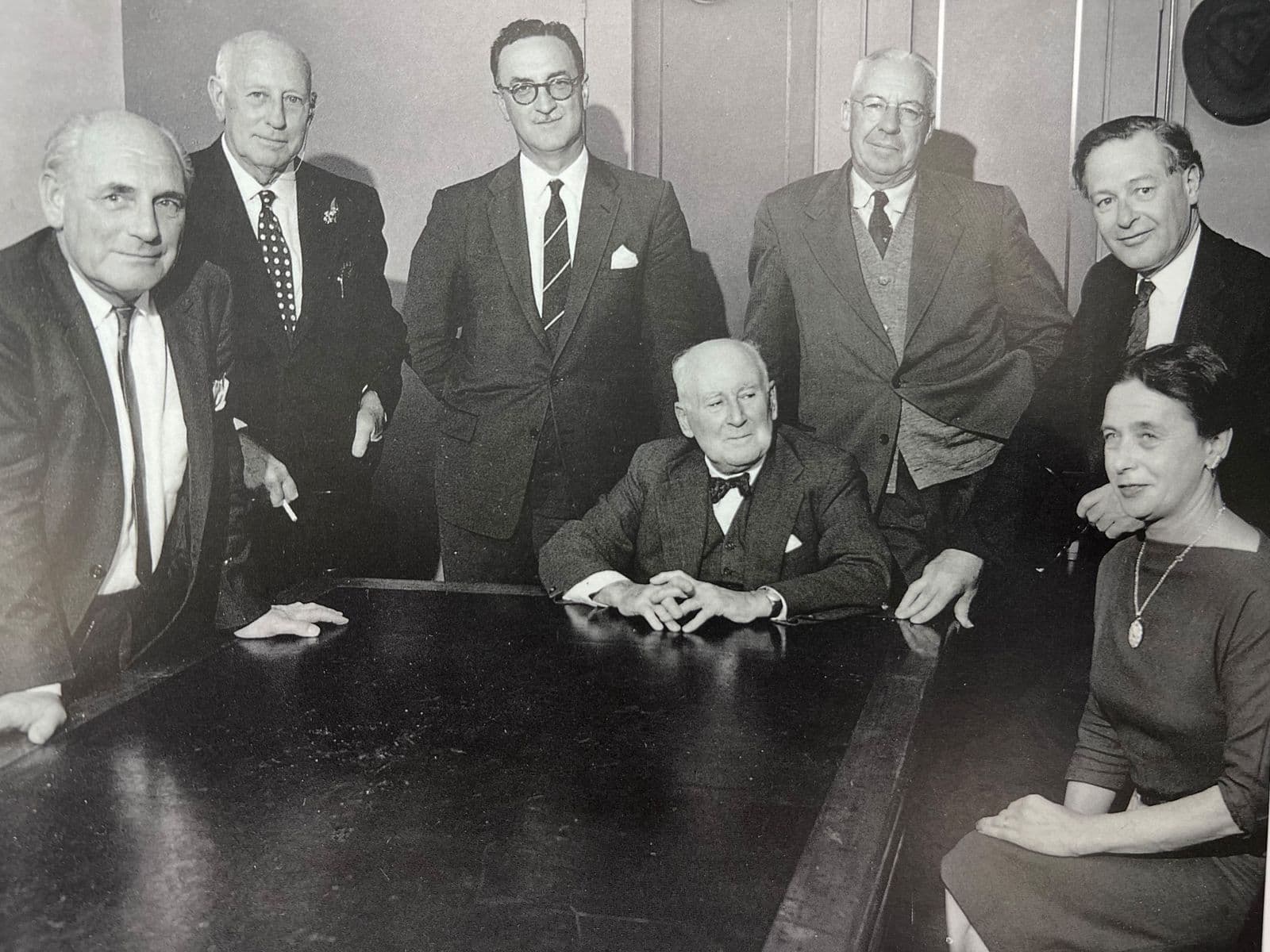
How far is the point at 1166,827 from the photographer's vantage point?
56.9 inches

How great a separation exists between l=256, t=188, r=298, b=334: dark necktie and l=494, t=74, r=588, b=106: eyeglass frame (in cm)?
59

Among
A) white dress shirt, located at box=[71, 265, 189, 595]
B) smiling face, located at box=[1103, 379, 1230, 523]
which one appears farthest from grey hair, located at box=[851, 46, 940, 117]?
white dress shirt, located at box=[71, 265, 189, 595]

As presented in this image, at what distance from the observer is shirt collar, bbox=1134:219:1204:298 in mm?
1994

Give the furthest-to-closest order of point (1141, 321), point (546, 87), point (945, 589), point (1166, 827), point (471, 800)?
point (546, 87), point (945, 589), point (1141, 321), point (1166, 827), point (471, 800)

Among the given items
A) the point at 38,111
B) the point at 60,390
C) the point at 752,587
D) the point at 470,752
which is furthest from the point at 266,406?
the point at 470,752

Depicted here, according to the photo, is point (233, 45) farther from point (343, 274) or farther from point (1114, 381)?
point (1114, 381)

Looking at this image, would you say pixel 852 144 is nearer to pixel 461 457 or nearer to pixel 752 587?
pixel 752 587

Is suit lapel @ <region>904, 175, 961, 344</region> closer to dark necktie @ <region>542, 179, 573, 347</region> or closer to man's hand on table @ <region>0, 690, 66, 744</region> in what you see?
dark necktie @ <region>542, 179, 573, 347</region>

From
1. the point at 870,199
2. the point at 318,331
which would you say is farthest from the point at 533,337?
the point at 870,199

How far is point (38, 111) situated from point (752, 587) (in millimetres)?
1612

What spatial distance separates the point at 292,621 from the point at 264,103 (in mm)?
1227

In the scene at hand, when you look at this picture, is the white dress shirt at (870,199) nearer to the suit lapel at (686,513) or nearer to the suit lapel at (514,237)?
the suit lapel at (686,513)

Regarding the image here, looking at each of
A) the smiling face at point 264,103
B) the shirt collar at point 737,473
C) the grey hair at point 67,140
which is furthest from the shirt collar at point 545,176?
the grey hair at point 67,140

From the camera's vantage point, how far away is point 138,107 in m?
1.98
